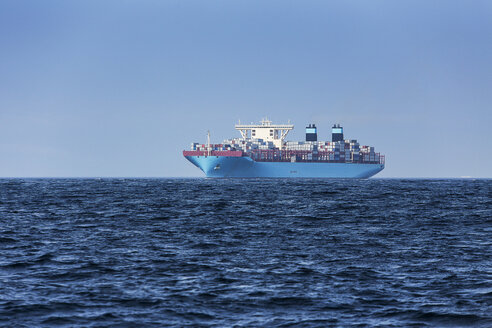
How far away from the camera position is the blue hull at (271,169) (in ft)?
522

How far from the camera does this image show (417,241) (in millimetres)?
24375

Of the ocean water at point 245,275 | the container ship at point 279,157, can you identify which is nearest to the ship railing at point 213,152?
the container ship at point 279,157

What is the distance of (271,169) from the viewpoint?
169375 millimetres

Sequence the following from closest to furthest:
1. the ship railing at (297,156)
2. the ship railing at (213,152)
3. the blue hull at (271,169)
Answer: the blue hull at (271,169)
the ship railing at (213,152)
the ship railing at (297,156)

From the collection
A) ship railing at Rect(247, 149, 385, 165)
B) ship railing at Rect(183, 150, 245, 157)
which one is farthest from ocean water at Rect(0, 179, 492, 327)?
ship railing at Rect(247, 149, 385, 165)

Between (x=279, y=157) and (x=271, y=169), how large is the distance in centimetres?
597

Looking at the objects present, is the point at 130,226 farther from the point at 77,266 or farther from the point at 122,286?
the point at 122,286

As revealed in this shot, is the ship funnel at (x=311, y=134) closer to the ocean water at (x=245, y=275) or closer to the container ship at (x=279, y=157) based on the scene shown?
the container ship at (x=279, y=157)

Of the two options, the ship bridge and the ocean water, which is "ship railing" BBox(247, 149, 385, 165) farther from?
the ocean water

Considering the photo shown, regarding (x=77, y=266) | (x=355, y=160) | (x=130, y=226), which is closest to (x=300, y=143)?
(x=355, y=160)

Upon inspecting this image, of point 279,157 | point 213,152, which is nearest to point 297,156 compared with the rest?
point 279,157

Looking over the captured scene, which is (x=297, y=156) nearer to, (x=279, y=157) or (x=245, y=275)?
(x=279, y=157)

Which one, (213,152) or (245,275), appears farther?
(213,152)

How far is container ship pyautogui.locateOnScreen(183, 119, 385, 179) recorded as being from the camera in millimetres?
161875
